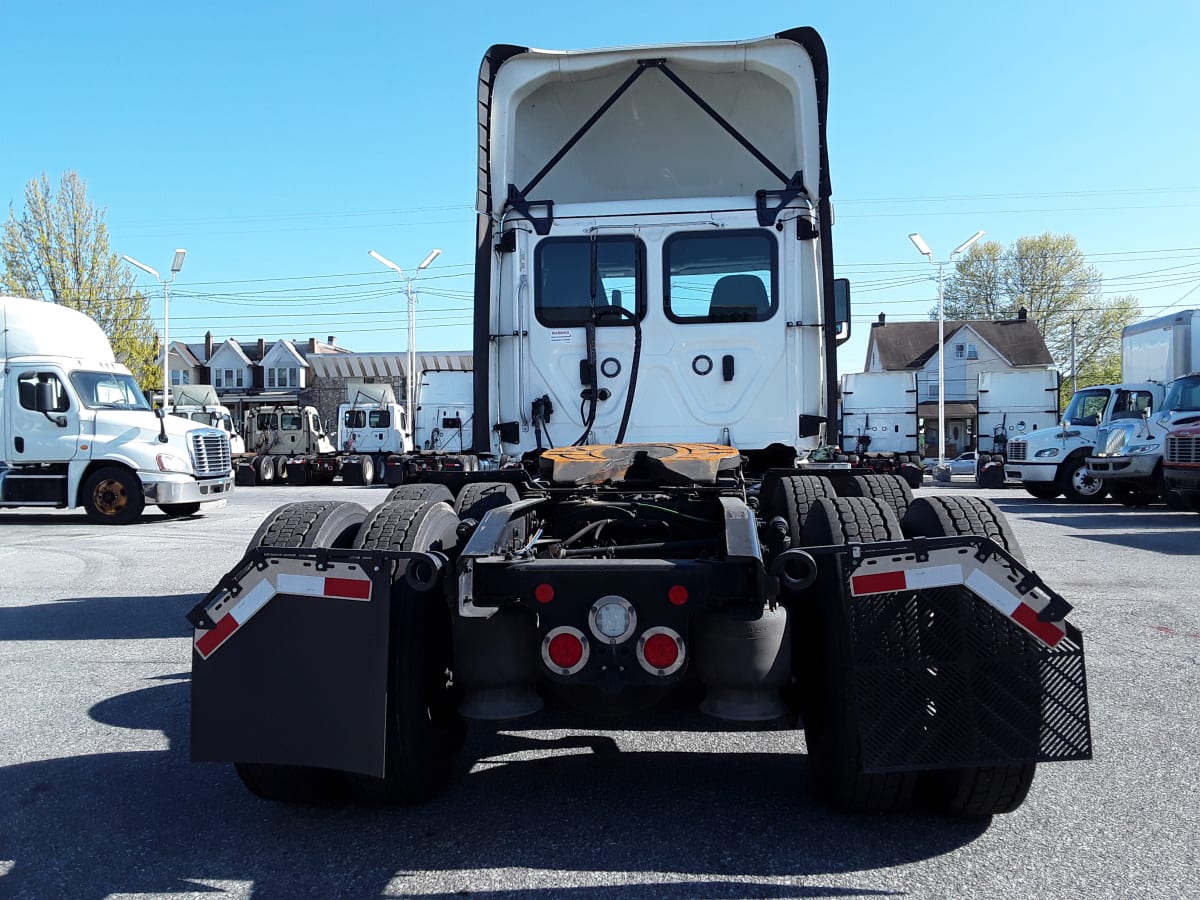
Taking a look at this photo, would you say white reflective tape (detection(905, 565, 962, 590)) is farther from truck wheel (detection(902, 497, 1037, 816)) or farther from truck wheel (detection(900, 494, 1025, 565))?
truck wheel (detection(900, 494, 1025, 565))

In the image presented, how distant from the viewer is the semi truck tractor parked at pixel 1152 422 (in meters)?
16.2

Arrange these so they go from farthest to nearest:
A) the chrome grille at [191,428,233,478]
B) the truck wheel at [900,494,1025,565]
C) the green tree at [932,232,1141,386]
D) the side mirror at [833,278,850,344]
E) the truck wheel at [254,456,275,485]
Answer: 1. the green tree at [932,232,1141,386]
2. the truck wheel at [254,456,275,485]
3. the chrome grille at [191,428,233,478]
4. the side mirror at [833,278,850,344]
5. the truck wheel at [900,494,1025,565]

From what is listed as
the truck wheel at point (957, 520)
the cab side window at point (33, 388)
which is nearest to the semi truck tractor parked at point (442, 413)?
the cab side window at point (33, 388)

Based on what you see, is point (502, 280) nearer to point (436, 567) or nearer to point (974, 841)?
point (436, 567)

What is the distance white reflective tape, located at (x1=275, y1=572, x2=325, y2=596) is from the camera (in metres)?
2.90

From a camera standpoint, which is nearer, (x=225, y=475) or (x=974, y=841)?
(x=974, y=841)

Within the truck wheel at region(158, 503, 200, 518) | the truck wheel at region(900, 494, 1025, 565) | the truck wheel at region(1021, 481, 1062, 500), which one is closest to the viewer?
the truck wheel at region(900, 494, 1025, 565)

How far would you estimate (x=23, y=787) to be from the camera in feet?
11.7

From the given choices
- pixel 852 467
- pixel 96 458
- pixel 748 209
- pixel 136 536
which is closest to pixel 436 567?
pixel 852 467

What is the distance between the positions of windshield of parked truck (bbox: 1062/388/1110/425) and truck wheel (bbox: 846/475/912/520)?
17.2 metres

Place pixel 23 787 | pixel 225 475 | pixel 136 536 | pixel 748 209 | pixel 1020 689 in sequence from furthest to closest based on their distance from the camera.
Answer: pixel 225 475 < pixel 136 536 < pixel 748 209 < pixel 23 787 < pixel 1020 689

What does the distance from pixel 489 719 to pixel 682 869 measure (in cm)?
76

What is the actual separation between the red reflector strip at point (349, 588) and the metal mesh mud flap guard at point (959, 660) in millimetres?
1513

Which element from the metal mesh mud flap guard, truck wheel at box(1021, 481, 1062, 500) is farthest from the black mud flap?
truck wheel at box(1021, 481, 1062, 500)
